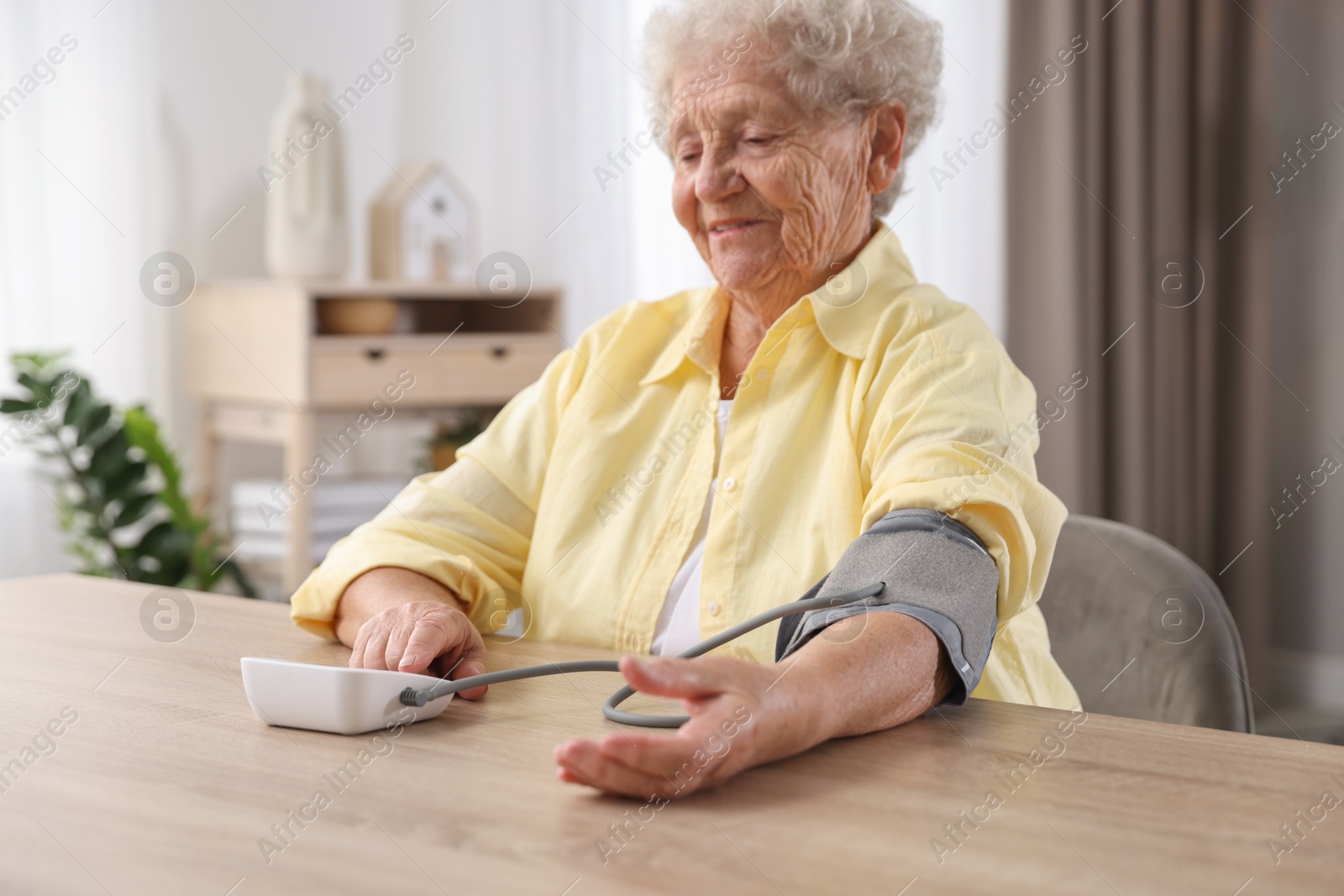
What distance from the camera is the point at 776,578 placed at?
1.08 m

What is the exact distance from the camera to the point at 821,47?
115 cm

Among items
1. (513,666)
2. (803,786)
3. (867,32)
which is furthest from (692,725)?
(867,32)

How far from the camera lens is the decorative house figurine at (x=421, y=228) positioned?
298 cm

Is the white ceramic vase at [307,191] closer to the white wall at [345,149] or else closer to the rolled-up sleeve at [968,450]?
the white wall at [345,149]

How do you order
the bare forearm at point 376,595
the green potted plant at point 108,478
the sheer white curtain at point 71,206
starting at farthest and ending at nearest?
the sheer white curtain at point 71,206 < the green potted plant at point 108,478 < the bare forearm at point 376,595

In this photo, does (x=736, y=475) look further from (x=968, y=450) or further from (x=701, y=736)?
(x=701, y=736)

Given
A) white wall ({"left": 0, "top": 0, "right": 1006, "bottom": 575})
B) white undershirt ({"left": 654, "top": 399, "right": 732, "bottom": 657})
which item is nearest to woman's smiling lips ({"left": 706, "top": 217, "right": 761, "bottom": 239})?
white undershirt ({"left": 654, "top": 399, "right": 732, "bottom": 657})

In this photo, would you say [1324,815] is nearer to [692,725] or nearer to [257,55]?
[692,725]

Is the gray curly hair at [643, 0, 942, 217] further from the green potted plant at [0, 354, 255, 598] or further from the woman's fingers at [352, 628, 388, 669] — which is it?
the green potted plant at [0, 354, 255, 598]

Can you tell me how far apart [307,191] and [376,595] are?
198 centimetres

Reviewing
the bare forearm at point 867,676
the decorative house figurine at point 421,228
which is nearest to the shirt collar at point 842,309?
the bare forearm at point 867,676

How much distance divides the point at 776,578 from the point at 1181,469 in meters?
2.25

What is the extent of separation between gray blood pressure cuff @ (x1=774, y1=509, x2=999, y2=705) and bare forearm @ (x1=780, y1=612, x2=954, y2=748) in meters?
0.01

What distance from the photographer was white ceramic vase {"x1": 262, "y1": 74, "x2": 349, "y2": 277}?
2.79 m
